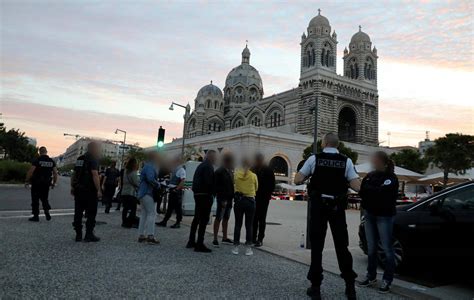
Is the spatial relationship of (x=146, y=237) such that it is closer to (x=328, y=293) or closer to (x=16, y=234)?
(x=16, y=234)

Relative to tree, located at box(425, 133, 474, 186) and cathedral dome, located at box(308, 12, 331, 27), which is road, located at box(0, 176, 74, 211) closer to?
tree, located at box(425, 133, 474, 186)

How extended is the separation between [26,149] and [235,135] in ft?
115

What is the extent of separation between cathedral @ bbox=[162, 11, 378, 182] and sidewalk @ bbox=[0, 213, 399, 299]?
4744cm

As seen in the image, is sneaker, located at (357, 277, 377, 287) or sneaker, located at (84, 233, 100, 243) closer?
sneaker, located at (357, 277, 377, 287)

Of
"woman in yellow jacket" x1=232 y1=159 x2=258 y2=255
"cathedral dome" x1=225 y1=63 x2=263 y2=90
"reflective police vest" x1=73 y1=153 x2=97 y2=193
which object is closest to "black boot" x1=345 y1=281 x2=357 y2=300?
"woman in yellow jacket" x1=232 y1=159 x2=258 y2=255

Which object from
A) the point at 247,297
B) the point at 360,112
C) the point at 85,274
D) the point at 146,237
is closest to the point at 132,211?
the point at 146,237

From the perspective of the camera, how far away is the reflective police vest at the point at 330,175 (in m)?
4.38

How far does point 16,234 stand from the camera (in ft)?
23.8

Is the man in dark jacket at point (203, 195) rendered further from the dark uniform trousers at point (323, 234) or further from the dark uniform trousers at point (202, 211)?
the dark uniform trousers at point (323, 234)

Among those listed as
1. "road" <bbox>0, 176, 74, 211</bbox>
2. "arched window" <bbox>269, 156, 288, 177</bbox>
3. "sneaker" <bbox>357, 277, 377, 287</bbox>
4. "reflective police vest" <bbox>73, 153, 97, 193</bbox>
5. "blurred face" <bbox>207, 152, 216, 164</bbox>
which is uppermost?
"arched window" <bbox>269, 156, 288, 177</bbox>

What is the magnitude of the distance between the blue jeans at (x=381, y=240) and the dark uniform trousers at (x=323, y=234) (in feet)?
2.45

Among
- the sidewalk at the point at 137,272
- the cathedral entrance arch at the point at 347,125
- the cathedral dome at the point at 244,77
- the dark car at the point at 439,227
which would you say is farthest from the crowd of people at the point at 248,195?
the cathedral dome at the point at 244,77

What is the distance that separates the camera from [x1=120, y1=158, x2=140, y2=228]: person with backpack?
9.04 metres

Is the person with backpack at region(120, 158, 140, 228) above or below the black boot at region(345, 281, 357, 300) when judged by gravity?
above
